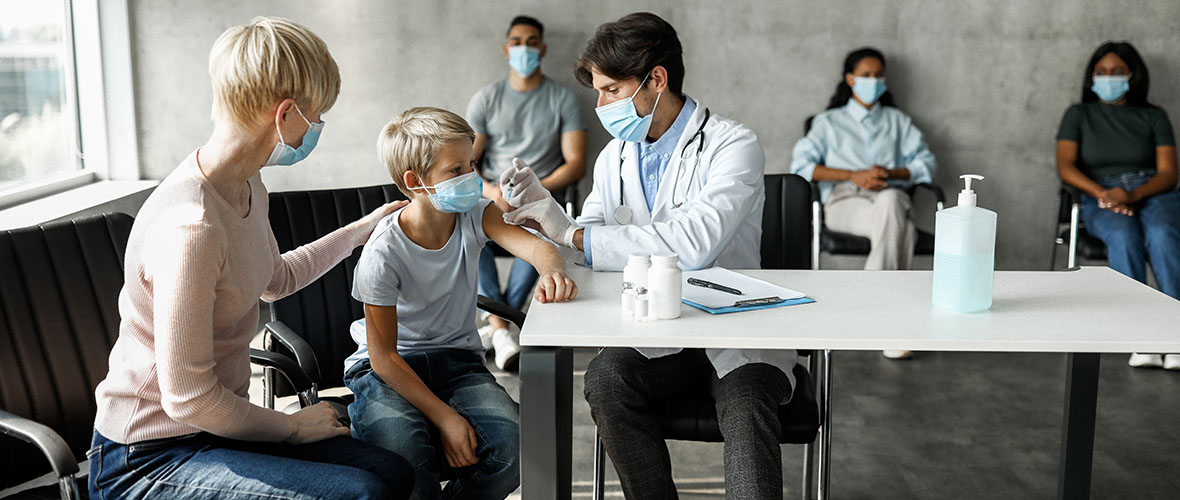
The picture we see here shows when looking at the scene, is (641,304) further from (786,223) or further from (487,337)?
(487,337)

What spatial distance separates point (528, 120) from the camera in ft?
14.3

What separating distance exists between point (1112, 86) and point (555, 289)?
3.47 m

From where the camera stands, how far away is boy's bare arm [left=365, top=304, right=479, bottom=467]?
6.34 feet

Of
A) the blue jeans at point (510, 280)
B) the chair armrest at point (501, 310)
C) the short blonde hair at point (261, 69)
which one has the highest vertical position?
the short blonde hair at point (261, 69)

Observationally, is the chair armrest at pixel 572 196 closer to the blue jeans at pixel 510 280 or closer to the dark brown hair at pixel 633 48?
the blue jeans at pixel 510 280

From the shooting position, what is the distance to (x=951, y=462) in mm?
2959

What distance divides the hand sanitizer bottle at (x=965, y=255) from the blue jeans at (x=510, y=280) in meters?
2.32

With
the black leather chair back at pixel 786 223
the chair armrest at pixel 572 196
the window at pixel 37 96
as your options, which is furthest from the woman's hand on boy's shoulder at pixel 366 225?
the window at pixel 37 96

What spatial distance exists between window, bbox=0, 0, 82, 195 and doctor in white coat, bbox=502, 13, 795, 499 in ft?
7.98

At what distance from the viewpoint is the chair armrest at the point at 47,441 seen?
1530 mm

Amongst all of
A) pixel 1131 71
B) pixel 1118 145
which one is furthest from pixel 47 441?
pixel 1131 71

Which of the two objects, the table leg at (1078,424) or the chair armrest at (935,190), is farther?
the chair armrest at (935,190)

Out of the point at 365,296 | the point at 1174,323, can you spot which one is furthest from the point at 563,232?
the point at 1174,323

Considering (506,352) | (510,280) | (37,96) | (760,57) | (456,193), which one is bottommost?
(506,352)
